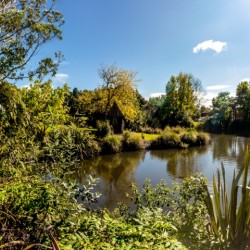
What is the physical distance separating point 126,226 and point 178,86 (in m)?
38.0

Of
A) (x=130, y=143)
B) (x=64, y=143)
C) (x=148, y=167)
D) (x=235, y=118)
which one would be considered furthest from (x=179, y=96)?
(x=64, y=143)

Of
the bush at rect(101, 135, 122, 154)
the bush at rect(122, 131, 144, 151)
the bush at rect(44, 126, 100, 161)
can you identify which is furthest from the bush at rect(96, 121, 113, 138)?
the bush at rect(44, 126, 100, 161)

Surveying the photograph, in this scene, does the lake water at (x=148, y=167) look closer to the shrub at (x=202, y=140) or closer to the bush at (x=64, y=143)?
the shrub at (x=202, y=140)

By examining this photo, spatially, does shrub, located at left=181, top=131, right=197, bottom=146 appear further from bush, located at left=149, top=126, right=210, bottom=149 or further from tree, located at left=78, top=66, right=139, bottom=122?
tree, located at left=78, top=66, right=139, bottom=122

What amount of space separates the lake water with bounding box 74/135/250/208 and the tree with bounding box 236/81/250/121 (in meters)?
19.3

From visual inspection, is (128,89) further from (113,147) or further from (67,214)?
(67,214)

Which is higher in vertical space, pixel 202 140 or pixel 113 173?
pixel 202 140

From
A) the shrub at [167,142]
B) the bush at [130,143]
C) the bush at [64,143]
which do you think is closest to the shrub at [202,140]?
the shrub at [167,142]

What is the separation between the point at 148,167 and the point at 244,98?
28.5 m

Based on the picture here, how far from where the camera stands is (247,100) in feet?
123

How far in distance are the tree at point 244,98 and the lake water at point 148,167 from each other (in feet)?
→ 63.3

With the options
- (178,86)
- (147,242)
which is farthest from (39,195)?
(178,86)

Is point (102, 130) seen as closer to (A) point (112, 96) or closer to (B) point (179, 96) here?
(A) point (112, 96)

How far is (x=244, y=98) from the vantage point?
124 feet
